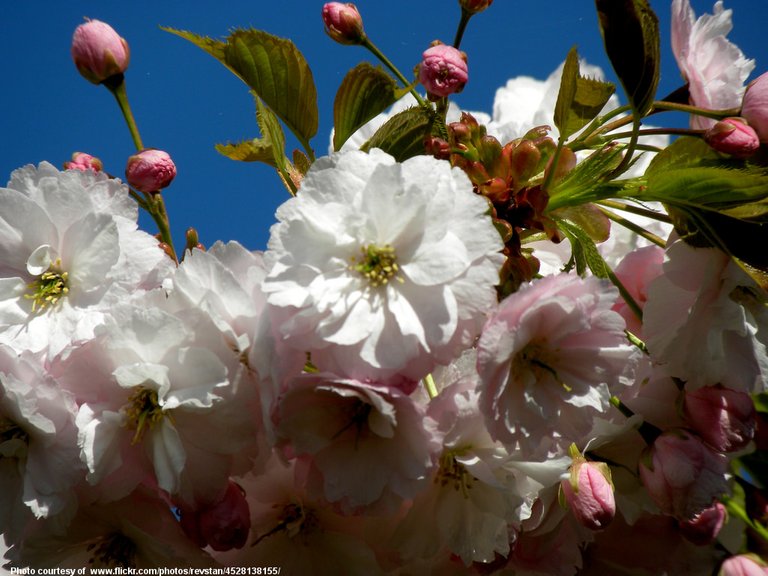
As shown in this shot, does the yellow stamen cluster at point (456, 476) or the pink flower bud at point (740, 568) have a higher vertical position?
the yellow stamen cluster at point (456, 476)

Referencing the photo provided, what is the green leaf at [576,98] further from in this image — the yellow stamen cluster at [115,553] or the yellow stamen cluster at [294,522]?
the yellow stamen cluster at [115,553]

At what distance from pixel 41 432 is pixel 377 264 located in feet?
1.13

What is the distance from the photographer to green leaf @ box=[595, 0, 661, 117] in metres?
0.67

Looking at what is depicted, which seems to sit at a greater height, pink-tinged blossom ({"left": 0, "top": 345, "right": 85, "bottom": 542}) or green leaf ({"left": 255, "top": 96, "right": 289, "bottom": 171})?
green leaf ({"left": 255, "top": 96, "right": 289, "bottom": 171})

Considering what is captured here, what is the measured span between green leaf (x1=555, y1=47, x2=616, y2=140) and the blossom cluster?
4 centimetres

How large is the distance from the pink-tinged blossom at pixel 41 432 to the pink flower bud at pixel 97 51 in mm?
406

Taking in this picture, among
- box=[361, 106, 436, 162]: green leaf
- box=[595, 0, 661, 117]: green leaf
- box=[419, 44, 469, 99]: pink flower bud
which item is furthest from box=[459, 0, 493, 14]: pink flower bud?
box=[595, 0, 661, 117]: green leaf

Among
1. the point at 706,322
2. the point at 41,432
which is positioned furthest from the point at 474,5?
the point at 41,432

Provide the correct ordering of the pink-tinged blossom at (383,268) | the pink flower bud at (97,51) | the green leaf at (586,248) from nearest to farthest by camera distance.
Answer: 1. the pink-tinged blossom at (383,268)
2. the green leaf at (586,248)
3. the pink flower bud at (97,51)

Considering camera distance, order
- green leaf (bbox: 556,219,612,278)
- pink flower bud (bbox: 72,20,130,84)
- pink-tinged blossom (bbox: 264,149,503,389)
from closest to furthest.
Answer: pink-tinged blossom (bbox: 264,149,503,389)
green leaf (bbox: 556,219,612,278)
pink flower bud (bbox: 72,20,130,84)

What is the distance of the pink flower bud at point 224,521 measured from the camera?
66 cm

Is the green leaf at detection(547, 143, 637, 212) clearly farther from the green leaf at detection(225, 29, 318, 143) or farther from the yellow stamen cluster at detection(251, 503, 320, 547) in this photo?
the yellow stamen cluster at detection(251, 503, 320, 547)

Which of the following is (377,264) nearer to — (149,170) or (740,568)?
(149,170)

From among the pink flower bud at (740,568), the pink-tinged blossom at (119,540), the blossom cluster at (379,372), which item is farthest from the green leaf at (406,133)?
the pink flower bud at (740,568)
